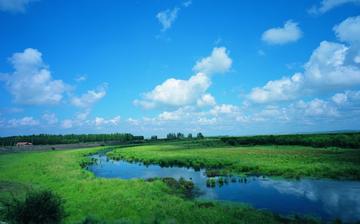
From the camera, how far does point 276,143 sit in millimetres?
97000

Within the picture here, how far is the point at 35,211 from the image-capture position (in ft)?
46.7

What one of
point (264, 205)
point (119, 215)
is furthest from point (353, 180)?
point (119, 215)

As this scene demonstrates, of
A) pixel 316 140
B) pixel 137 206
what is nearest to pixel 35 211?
pixel 137 206

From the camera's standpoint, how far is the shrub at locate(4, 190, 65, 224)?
1395 cm

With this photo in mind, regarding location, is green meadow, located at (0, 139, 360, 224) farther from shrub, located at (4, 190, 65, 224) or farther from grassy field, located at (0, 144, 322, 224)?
shrub, located at (4, 190, 65, 224)

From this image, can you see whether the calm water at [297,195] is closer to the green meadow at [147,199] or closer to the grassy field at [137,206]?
the green meadow at [147,199]

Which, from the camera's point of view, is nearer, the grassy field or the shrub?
the shrub

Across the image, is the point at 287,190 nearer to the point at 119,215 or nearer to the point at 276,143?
Result: the point at 119,215

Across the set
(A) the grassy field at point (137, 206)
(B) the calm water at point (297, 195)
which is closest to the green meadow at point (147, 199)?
(A) the grassy field at point (137, 206)

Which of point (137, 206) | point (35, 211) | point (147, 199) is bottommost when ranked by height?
point (137, 206)

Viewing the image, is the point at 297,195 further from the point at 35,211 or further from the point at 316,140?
the point at 316,140

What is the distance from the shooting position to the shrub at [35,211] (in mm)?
13948

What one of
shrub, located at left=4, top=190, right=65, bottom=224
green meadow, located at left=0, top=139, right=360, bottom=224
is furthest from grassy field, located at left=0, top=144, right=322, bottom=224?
shrub, located at left=4, top=190, right=65, bottom=224

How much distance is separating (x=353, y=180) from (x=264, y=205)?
43.5 ft
